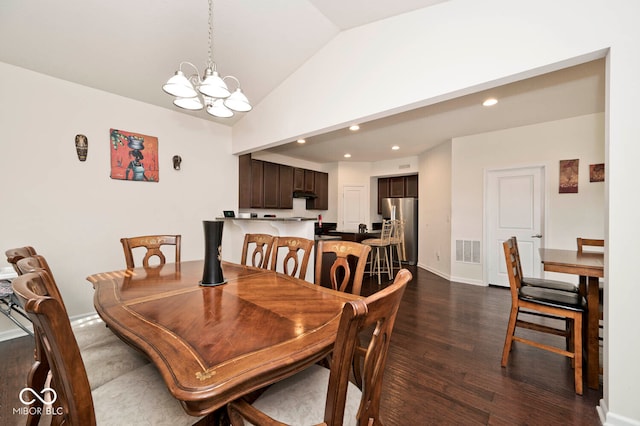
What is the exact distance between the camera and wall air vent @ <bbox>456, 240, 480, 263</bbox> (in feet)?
14.1

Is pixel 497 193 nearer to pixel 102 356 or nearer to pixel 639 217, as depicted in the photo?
pixel 639 217

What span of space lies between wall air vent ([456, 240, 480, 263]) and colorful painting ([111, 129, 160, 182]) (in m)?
4.78

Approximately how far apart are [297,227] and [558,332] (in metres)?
2.63

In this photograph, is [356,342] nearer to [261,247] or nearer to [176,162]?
[261,247]

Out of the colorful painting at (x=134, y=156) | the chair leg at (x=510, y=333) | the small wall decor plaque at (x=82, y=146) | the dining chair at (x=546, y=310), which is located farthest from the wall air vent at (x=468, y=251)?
the small wall decor plaque at (x=82, y=146)

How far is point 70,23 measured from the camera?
217cm

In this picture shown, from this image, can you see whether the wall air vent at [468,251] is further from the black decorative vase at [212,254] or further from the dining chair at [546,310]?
the black decorative vase at [212,254]

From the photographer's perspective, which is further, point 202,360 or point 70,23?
point 70,23

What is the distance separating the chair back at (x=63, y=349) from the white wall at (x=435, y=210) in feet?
16.2

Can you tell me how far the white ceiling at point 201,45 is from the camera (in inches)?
85.0

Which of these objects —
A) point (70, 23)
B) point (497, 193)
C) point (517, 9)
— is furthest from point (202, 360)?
point (497, 193)

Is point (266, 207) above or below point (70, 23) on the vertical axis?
below

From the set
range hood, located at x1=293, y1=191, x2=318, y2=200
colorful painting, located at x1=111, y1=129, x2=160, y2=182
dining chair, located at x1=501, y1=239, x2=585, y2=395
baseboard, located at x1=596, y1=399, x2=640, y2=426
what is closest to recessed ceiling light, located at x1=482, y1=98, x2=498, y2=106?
dining chair, located at x1=501, y1=239, x2=585, y2=395

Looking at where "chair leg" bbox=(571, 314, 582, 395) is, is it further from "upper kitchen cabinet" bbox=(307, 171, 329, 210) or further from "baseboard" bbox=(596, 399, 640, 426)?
"upper kitchen cabinet" bbox=(307, 171, 329, 210)
